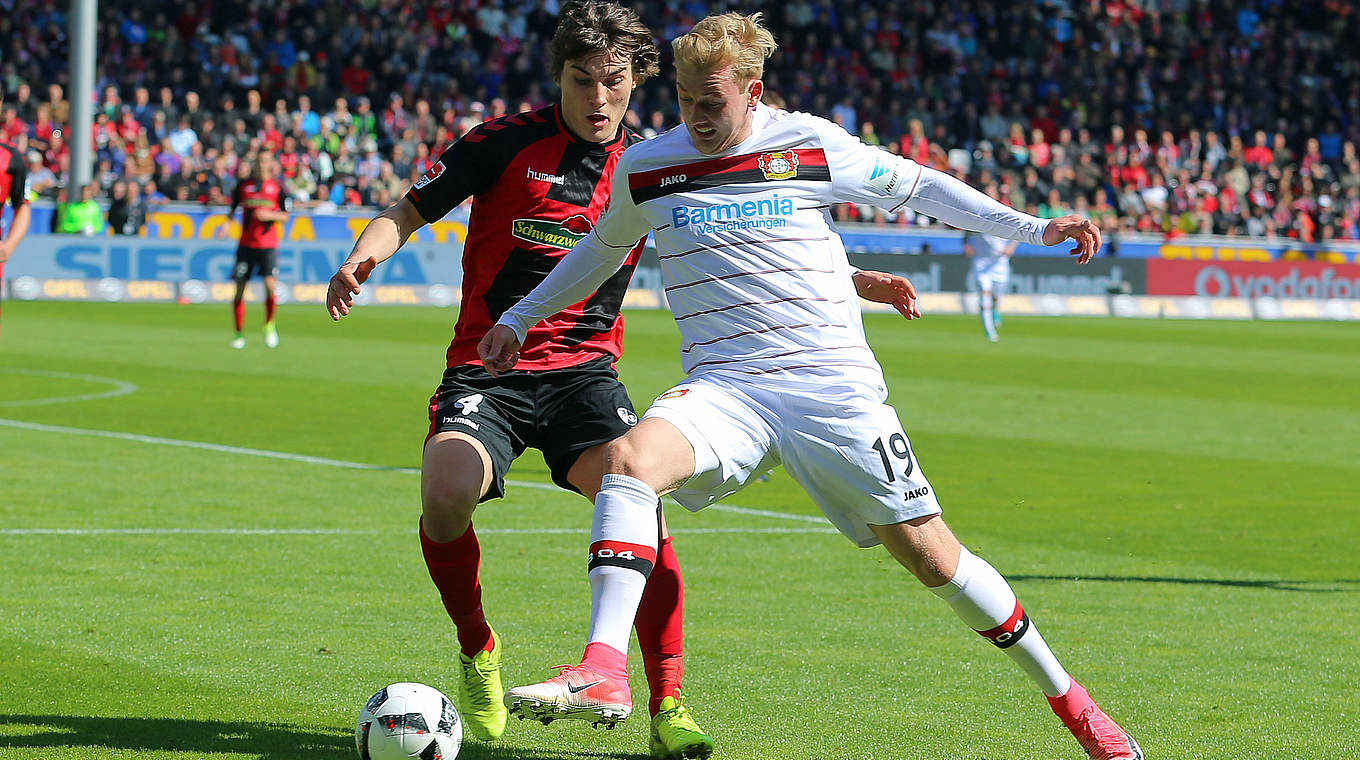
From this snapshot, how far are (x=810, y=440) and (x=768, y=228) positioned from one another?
55 centimetres

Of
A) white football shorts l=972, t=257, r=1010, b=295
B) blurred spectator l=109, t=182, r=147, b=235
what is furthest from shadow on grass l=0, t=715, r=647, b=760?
blurred spectator l=109, t=182, r=147, b=235

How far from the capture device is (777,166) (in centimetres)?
456

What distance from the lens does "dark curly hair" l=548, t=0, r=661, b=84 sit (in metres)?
5.05

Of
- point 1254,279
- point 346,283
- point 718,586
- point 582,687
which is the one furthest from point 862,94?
point 582,687

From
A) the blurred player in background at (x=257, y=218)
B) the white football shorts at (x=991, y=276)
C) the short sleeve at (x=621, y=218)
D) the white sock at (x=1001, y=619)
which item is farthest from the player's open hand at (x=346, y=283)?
the white football shorts at (x=991, y=276)

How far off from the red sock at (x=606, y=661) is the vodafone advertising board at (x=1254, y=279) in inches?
1095

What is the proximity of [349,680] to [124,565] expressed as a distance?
2283 mm

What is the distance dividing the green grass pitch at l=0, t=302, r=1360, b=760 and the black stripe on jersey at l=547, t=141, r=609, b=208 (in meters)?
1.45

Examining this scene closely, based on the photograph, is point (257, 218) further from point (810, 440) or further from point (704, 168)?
point (810, 440)

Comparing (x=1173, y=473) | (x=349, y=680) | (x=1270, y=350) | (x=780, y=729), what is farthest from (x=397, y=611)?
(x=1270, y=350)

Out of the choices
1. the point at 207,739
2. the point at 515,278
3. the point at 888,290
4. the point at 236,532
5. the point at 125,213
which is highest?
the point at 888,290

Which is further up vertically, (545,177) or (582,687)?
(545,177)

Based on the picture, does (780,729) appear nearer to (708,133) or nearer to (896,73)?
(708,133)

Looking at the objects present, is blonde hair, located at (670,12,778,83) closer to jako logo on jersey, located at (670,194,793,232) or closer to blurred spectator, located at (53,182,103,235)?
jako logo on jersey, located at (670,194,793,232)
